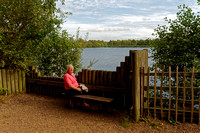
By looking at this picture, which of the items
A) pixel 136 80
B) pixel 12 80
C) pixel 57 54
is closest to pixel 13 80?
pixel 12 80

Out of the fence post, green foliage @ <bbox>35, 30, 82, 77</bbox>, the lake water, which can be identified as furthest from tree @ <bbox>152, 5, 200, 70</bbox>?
green foliage @ <bbox>35, 30, 82, 77</bbox>

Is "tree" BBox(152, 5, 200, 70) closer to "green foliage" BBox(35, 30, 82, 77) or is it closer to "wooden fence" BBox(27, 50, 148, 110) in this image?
"wooden fence" BBox(27, 50, 148, 110)

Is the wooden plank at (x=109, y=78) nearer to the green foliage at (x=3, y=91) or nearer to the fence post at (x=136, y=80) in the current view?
the fence post at (x=136, y=80)

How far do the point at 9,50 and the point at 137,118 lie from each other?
19.9ft

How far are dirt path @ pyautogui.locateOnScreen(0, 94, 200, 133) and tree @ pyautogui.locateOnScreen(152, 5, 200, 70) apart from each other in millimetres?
3035

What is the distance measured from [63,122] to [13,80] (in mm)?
4426

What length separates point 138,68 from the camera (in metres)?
5.60

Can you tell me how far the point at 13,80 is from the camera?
8.96 metres

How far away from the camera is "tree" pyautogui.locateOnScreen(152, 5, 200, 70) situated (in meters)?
7.62

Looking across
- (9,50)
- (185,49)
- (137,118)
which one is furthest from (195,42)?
(9,50)

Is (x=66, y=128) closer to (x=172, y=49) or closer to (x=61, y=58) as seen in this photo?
(x=172, y=49)

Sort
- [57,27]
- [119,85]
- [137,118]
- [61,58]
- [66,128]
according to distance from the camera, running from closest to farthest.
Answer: [66,128], [137,118], [119,85], [57,27], [61,58]

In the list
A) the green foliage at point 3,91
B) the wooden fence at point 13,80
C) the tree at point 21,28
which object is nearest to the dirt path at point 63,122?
the green foliage at point 3,91

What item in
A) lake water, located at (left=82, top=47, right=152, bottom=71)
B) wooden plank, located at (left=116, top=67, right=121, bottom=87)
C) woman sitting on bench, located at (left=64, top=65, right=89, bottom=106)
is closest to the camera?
woman sitting on bench, located at (left=64, top=65, right=89, bottom=106)
